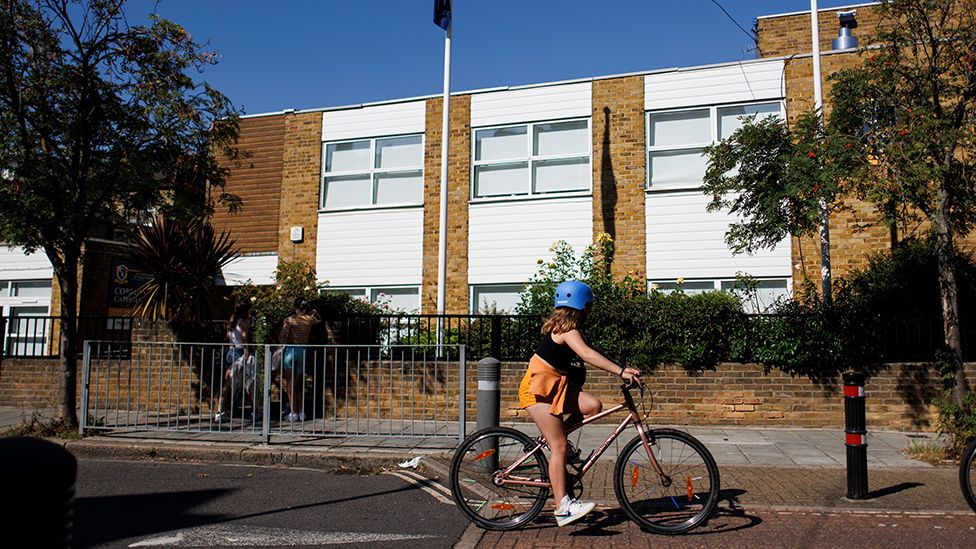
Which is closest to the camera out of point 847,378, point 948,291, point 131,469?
point 847,378

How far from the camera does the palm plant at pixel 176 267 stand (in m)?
11.8

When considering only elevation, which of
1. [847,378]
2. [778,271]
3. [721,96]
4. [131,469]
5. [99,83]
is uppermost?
[721,96]

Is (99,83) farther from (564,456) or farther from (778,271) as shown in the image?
(778,271)

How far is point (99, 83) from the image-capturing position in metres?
9.33

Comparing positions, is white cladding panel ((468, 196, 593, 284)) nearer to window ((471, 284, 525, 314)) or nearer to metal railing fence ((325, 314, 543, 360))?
window ((471, 284, 525, 314))

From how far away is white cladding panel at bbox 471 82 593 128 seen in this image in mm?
15125

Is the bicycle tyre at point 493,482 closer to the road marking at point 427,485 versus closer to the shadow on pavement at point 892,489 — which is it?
the road marking at point 427,485

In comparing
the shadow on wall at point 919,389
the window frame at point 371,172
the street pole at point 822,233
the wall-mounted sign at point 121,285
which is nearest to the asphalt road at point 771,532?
the shadow on wall at point 919,389

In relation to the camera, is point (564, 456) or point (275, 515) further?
point (275, 515)

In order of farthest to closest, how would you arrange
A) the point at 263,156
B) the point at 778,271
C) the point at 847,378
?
the point at 263,156
the point at 778,271
the point at 847,378

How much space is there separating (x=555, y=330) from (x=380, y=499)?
96.5 inches

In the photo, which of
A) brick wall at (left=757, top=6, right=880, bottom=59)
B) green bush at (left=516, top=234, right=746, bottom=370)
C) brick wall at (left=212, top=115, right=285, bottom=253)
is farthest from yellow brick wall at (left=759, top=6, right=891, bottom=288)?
brick wall at (left=212, top=115, right=285, bottom=253)

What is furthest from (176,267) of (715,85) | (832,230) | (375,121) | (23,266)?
(832,230)

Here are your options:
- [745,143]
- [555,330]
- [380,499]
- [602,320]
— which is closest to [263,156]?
[602,320]
